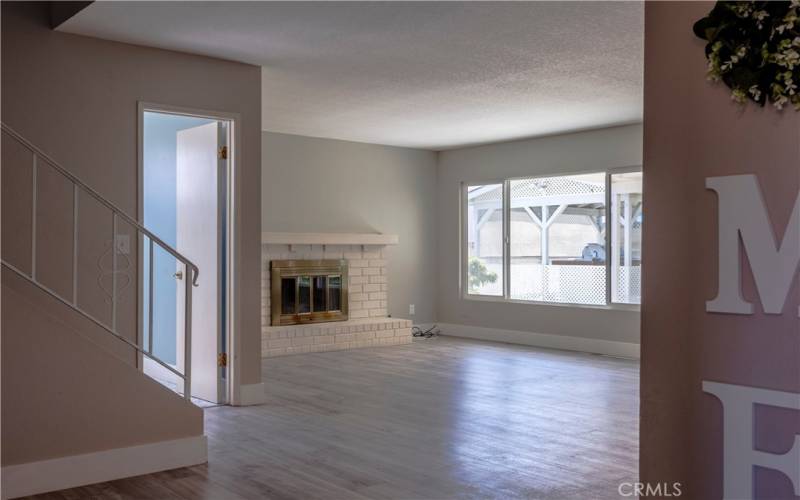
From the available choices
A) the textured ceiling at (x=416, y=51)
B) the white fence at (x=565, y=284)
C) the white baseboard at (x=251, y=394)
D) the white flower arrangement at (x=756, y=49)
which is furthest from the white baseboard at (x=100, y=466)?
the white fence at (x=565, y=284)

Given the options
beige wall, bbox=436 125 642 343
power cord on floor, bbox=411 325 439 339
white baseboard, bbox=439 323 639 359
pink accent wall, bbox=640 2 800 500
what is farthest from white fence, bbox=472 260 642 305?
pink accent wall, bbox=640 2 800 500

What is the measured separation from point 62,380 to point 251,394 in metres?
2.03

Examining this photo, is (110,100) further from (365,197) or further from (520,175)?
(520,175)

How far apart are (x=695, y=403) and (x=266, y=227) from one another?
6683 mm

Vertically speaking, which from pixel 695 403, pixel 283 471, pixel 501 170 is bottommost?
pixel 283 471

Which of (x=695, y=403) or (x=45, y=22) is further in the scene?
(x=45, y=22)

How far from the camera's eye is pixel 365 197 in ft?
31.1

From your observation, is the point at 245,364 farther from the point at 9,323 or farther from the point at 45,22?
the point at 45,22

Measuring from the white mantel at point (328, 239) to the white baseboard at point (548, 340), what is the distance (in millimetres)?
1471

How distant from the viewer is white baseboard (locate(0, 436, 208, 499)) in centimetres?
352

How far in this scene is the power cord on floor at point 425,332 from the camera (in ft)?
32.2

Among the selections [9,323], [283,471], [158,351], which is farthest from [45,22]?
[158,351]

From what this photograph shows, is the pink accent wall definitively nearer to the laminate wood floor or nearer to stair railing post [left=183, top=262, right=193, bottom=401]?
the laminate wood floor

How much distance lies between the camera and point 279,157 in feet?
28.3
